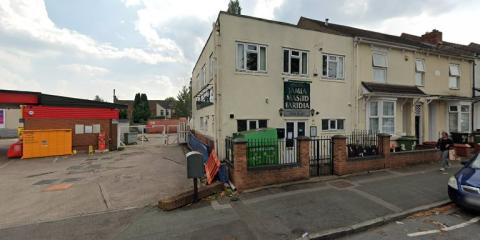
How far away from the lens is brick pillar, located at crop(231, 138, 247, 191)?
7551 millimetres

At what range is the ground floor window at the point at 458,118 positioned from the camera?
16.5 meters

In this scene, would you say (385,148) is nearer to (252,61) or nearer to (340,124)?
(340,124)

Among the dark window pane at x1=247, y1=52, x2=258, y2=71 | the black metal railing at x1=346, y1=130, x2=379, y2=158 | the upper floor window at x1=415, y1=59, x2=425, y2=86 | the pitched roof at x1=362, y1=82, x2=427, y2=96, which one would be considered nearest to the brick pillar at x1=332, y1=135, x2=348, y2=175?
the black metal railing at x1=346, y1=130, x2=379, y2=158

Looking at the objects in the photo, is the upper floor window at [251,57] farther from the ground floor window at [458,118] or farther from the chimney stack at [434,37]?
the chimney stack at [434,37]

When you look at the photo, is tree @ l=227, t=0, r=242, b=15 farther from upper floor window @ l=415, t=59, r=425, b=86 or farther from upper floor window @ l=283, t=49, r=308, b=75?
upper floor window @ l=415, t=59, r=425, b=86

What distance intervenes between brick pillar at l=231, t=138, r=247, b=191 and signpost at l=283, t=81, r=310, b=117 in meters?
4.85

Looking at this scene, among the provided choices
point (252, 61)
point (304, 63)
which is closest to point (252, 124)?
point (252, 61)

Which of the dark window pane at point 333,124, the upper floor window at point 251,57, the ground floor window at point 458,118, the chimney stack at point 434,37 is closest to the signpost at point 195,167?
the upper floor window at point 251,57

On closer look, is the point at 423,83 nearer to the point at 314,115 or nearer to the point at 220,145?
the point at 314,115

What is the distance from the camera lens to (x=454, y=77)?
16953mm

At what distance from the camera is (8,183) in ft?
31.0

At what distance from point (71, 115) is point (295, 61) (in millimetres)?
14992

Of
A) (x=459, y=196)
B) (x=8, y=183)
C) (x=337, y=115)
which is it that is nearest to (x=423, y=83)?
(x=337, y=115)

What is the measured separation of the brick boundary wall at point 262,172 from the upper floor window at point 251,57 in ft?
14.7
